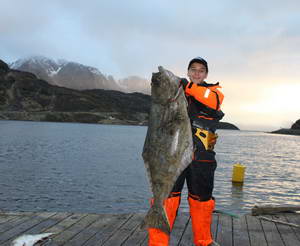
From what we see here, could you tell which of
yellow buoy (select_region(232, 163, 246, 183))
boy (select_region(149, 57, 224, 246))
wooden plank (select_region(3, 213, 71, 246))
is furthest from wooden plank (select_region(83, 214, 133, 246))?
yellow buoy (select_region(232, 163, 246, 183))

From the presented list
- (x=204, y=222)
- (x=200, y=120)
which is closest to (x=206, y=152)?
(x=200, y=120)

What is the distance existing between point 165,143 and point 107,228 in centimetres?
349

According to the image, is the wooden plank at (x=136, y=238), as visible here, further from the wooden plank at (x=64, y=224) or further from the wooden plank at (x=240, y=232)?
the wooden plank at (x=240, y=232)

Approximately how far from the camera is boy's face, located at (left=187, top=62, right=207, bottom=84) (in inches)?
192

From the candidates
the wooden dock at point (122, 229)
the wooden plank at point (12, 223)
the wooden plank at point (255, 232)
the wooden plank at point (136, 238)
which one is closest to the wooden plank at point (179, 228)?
the wooden dock at point (122, 229)

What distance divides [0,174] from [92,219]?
77.0 feet

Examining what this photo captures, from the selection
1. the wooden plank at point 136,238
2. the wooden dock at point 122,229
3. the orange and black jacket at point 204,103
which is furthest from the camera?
the wooden dock at point 122,229

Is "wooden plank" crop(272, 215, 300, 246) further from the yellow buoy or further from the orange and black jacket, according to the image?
the yellow buoy

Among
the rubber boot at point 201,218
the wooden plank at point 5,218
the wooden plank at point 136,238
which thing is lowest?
the wooden plank at point 5,218

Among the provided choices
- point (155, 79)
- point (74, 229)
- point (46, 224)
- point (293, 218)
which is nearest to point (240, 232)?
point (293, 218)

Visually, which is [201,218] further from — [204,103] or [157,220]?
[204,103]

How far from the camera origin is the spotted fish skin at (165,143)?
13.0 feet

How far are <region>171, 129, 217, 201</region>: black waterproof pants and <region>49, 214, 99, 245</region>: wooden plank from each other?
2.71m

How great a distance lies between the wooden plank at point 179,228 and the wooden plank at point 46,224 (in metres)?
2.72
